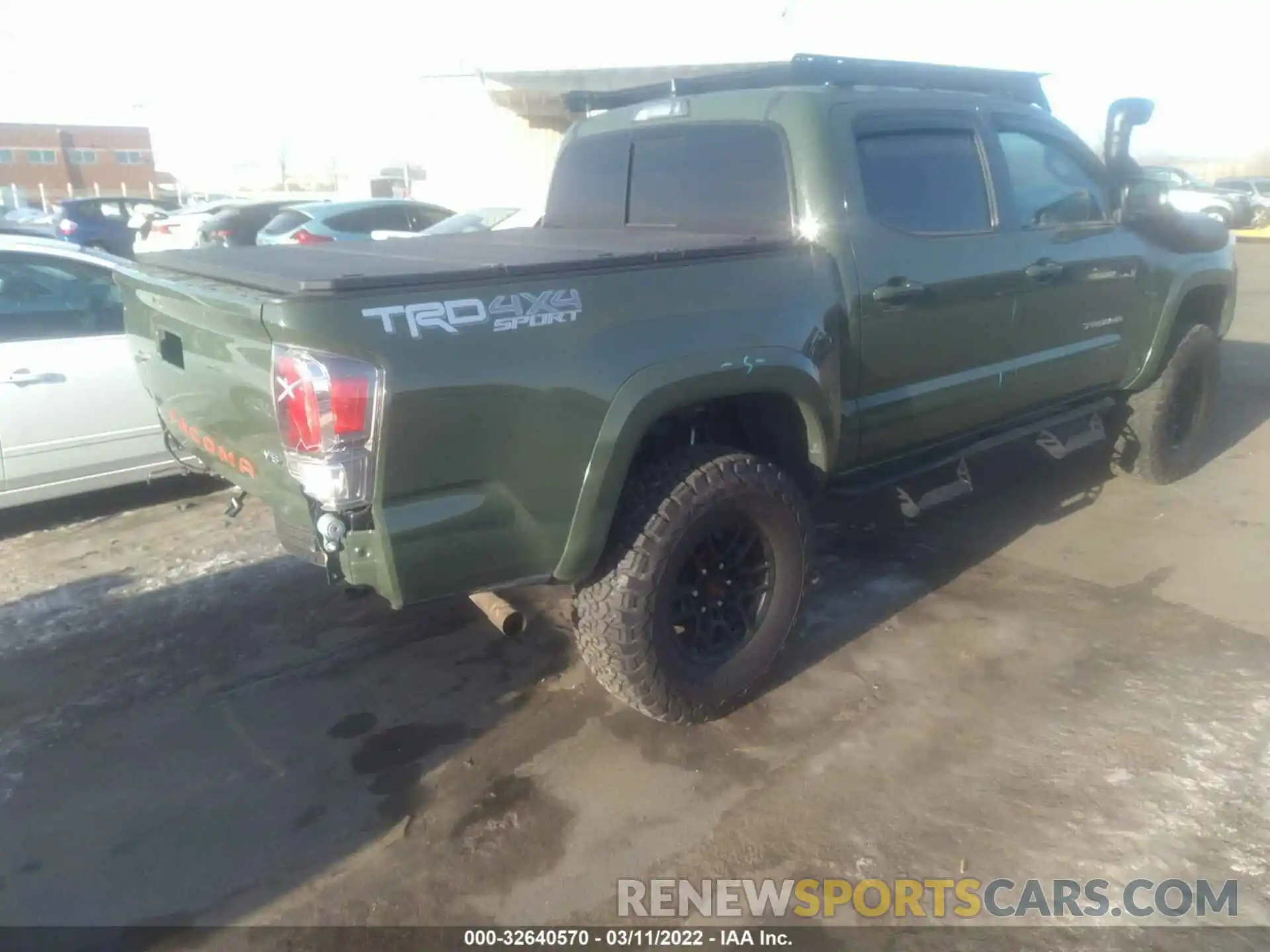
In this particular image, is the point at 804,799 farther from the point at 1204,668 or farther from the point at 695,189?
the point at 695,189

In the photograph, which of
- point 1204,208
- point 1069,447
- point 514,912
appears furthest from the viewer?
point 1204,208

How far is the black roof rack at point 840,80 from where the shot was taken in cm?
389

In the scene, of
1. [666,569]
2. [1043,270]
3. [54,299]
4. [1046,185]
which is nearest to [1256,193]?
[1046,185]

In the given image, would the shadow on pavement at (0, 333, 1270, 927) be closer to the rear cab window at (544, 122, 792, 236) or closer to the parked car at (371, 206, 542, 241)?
the rear cab window at (544, 122, 792, 236)

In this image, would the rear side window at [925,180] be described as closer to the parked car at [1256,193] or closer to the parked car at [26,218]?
the parked car at [26,218]

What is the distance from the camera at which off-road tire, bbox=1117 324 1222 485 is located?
5418mm

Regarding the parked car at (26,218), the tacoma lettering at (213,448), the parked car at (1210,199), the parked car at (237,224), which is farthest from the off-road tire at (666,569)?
the parked car at (1210,199)

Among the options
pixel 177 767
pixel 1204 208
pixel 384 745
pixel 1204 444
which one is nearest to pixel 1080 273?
pixel 1204 444

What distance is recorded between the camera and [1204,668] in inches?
147

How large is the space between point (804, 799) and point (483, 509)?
4.39 ft

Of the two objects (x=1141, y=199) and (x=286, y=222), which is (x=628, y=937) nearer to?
(x=1141, y=199)

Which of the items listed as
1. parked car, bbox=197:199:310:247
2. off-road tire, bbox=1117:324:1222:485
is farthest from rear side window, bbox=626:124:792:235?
parked car, bbox=197:199:310:247

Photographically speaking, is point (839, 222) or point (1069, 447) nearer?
point (839, 222)

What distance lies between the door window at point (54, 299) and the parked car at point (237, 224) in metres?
10.1
